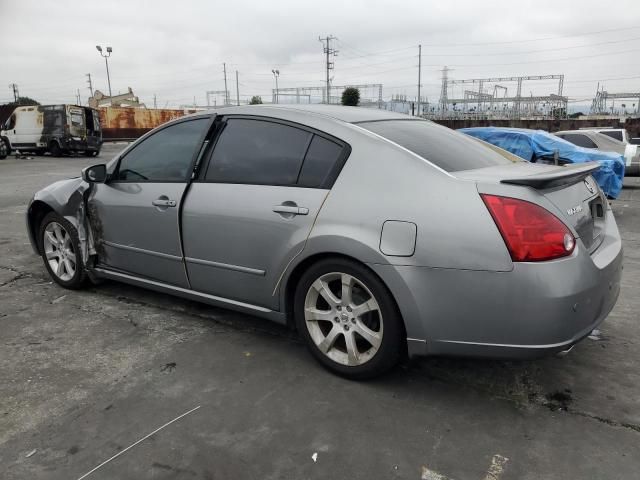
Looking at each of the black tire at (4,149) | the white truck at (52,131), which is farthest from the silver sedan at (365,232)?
the black tire at (4,149)

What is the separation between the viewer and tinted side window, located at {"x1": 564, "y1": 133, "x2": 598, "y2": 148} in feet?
39.0

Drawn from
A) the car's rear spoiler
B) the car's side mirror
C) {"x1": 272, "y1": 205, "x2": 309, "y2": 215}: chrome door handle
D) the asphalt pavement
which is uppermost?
the car's rear spoiler

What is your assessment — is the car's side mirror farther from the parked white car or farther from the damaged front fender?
the parked white car

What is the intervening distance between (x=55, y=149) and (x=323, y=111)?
23.7 m

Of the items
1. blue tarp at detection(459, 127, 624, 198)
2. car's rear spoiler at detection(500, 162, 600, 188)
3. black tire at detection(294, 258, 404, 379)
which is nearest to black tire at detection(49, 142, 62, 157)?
blue tarp at detection(459, 127, 624, 198)

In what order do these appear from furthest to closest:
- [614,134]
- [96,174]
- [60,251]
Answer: [614,134] < [60,251] < [96,174]

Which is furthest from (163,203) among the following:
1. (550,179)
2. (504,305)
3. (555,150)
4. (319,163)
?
(555,150)

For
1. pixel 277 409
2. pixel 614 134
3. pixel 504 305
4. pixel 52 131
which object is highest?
pixel 52 131

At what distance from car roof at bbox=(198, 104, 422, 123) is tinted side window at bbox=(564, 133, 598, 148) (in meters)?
9.94

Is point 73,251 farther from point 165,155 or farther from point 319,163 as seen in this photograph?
point 319,163

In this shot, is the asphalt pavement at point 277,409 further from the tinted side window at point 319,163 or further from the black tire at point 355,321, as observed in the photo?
the tinted side window at point 319,163

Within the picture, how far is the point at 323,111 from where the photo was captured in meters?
3.15

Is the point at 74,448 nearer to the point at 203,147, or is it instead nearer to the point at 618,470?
the point at 203,147

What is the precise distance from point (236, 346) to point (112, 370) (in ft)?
2.47
